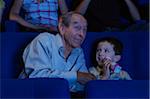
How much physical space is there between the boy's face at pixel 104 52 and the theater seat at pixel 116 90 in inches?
17.7

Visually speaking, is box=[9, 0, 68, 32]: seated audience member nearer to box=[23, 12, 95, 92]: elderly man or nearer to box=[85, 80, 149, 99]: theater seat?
box=[23, 12, 95, 92]: elderly man

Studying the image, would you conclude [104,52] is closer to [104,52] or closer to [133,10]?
[104,52]

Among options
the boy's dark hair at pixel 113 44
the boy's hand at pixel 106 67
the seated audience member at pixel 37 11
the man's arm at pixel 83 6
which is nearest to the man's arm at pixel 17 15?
the seated audience member at pixel 37 11

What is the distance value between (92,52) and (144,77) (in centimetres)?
25

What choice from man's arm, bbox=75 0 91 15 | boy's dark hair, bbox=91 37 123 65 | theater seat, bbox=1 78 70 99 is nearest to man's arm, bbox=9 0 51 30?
man's arm, bbox=75 0 91 15

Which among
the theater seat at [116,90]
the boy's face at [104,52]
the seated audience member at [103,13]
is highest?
the seated audience member at [103,13]

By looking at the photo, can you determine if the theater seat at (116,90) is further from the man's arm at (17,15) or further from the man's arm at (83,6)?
the man's arm at (83,6)

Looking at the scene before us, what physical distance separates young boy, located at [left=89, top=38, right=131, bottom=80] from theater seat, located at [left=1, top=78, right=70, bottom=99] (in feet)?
1.51

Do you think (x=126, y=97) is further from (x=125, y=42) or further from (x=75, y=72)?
(x=125, y=42)

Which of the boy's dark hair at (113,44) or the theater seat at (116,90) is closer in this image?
the theater seat at (116,90)

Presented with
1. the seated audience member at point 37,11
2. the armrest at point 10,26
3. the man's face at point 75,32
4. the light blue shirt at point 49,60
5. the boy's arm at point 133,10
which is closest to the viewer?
the light blue shirt at point 49,60

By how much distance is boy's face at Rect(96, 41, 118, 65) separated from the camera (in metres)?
1.74

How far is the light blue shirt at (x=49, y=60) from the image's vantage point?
1562 mm

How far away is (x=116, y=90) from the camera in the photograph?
1260 mm
